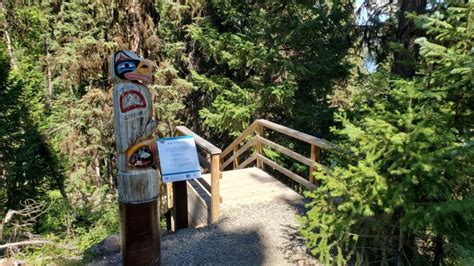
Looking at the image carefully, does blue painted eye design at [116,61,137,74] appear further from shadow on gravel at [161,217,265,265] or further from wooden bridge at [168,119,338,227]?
shadow on gravel at [161,217,265,265]

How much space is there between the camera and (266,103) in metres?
8.51

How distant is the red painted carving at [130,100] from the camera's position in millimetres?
3117

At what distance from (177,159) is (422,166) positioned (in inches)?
111

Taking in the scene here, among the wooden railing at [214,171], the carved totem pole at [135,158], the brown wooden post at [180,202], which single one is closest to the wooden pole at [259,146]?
the wooden railing at [214,171]

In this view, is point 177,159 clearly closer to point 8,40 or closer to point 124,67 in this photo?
point 124,67

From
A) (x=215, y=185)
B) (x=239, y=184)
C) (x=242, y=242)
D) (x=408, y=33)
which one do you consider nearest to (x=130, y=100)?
(x=215, y=185)

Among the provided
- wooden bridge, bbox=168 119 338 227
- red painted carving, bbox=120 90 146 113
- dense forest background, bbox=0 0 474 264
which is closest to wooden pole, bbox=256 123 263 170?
wooden bridge, bbox=168 119 338 227

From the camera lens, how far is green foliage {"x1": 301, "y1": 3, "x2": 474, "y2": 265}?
7.89ft

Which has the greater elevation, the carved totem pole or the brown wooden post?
the carved totem pole

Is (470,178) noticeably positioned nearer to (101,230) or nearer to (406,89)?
(406,89)

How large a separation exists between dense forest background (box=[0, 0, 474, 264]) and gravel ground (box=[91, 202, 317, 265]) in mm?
305

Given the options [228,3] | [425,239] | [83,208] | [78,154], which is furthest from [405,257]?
[83,208]

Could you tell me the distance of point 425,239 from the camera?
3.14 m

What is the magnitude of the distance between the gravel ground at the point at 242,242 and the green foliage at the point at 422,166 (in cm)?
96
